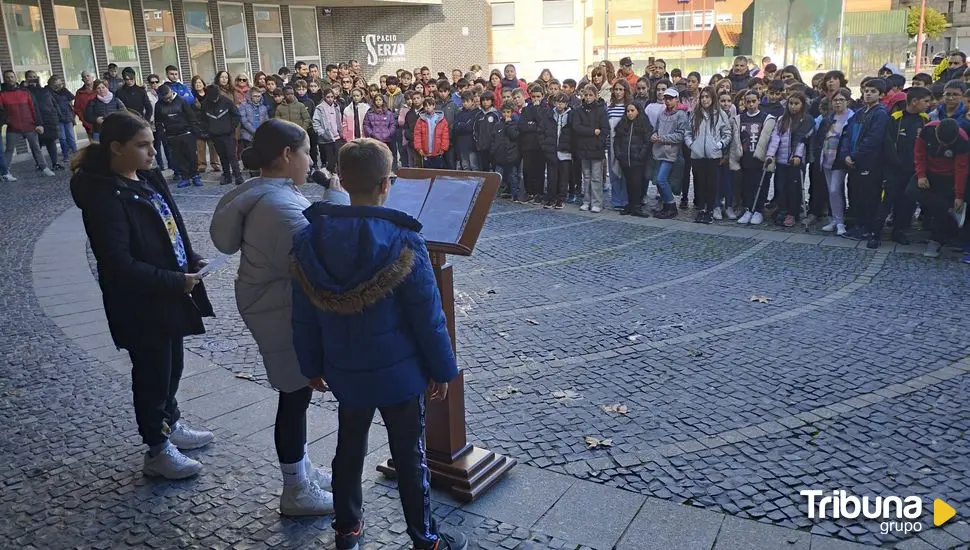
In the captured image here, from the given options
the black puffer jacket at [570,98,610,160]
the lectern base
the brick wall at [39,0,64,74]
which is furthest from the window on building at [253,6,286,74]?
the lectern base

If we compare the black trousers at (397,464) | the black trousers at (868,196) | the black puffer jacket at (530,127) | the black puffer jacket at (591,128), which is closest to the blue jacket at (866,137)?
the black trousers at (868,196)

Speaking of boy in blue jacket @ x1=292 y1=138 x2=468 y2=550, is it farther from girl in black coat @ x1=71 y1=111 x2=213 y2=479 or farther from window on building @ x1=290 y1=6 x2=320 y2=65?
window on building @ x1=290 y1=6 x2=320 y2=65

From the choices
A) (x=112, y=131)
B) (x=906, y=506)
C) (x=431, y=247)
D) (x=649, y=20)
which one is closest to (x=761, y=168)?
(x=906, y=506)

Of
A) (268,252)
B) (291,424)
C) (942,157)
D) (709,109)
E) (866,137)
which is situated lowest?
(291,424)

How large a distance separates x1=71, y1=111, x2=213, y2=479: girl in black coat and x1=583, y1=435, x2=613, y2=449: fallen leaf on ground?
2.20 metres

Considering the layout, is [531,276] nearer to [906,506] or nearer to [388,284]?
[906,506]

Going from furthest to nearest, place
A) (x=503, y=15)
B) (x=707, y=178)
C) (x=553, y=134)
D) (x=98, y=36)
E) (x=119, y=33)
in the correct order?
(x=503, y=15) → (x=119, y=33) → (x=98, y=36) → (x=553, y=134) → (x=707, y=178)

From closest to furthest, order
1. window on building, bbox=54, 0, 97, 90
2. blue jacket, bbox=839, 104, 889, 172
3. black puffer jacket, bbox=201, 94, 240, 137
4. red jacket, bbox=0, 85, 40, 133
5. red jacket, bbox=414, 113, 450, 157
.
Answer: blue jacket, bbox=839, 104, 889, 172, red jacket, bbox=414, 113, 450, 157, black puffer jacket, bbox=201, 94, 240, 137, red jacket, bbox=0, 85, 40, 133, window on building, bbox=54, 0, 97, 90

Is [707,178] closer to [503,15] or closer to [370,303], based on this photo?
[370,303]

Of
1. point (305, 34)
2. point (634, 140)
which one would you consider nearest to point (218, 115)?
point (634, 140)

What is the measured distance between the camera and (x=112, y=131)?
371 centimetres

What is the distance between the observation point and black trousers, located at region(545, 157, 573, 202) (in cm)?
1203

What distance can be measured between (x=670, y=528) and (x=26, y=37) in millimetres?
21020

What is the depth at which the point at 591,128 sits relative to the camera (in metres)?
11.3
